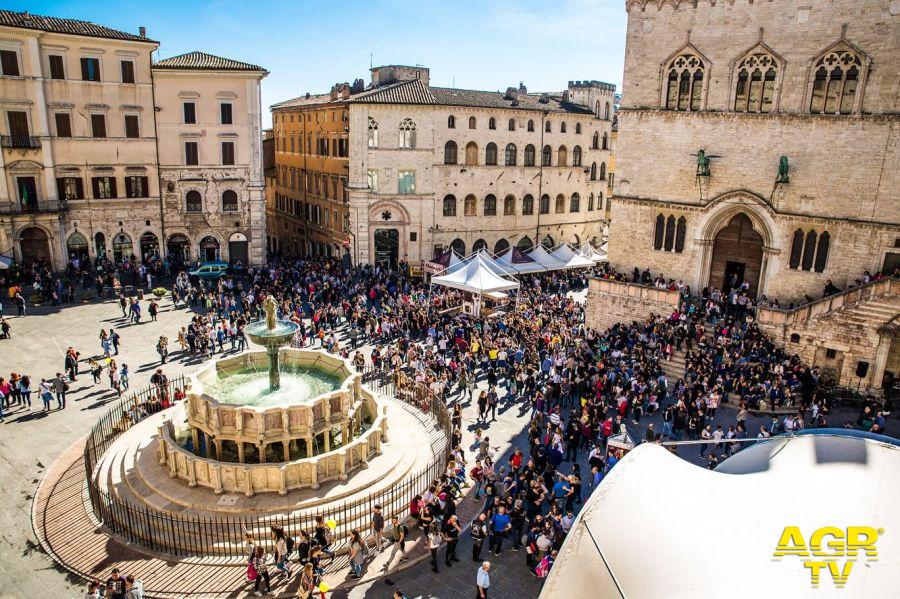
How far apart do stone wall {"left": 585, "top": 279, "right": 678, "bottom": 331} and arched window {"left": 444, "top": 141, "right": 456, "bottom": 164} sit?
52.5 ft

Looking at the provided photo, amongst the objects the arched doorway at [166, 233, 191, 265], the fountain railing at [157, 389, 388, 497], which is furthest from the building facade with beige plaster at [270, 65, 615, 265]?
the fountain railing at [157, 389, 388, 497]

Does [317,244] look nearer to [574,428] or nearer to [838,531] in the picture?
[574,428]

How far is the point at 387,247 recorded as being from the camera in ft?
135

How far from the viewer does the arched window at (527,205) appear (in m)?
45.6

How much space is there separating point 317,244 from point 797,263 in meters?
32.1

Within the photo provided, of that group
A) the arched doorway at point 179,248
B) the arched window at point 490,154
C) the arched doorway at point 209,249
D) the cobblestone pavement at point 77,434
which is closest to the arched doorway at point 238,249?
the arched doorway at point 209,249

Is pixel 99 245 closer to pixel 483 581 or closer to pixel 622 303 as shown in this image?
pixel 622 303

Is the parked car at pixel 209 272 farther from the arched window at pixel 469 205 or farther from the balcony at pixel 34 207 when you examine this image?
the arched window at pixel 469 205

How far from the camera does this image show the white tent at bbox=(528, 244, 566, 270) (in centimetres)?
3804

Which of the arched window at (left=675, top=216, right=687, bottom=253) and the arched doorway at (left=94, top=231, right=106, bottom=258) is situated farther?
the arched doorway at (left=94, top=231, right=106, bottom=258)

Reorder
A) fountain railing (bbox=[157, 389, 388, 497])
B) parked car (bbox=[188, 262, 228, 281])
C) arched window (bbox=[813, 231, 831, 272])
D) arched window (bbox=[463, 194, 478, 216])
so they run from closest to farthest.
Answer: fountain railing (bbox=[157, 389, 388, 497]) → arched window (bbox=[813, 231, 831, 272]) → parked car (bbox=[188, 262, 228, 281]) → arched window (bbox=[463, 194, 478, 216])

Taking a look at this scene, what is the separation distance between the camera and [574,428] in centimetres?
1733

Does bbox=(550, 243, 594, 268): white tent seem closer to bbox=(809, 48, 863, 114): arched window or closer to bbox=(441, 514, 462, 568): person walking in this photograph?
bbox=(809, 48, 863, 114): arched window

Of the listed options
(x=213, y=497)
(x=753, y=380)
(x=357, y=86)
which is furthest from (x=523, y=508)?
(x=357, y=86)
